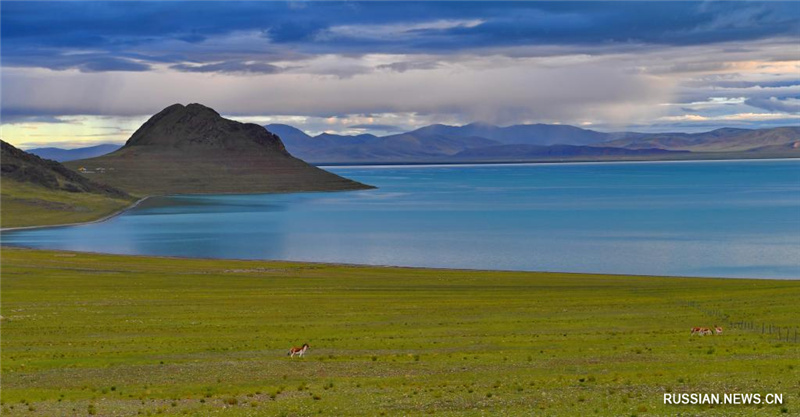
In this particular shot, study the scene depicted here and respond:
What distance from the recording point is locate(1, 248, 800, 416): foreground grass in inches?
1079

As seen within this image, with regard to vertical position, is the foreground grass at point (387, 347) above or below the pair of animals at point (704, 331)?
below

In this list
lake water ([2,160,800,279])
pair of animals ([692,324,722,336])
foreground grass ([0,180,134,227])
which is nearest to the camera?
pair of animals ([692,324,722,336])

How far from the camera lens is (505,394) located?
27.6 m

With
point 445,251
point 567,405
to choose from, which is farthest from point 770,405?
point 445,251

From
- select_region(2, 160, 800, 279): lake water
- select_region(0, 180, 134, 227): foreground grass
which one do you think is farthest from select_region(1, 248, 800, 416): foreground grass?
select_region(0, 180, 134, 227): foreground grass

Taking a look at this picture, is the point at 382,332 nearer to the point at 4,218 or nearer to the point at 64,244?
the point at 64,244

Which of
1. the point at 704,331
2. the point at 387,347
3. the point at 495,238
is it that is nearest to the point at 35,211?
the point at 495,238

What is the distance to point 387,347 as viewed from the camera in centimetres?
4003

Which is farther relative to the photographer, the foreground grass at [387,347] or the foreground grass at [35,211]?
the foreground grass at [35,211]

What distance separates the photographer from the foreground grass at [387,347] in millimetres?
27406

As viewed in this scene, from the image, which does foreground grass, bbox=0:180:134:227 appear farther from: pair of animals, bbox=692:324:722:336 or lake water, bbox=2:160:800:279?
pair of animals, bbox=692:324:722:336

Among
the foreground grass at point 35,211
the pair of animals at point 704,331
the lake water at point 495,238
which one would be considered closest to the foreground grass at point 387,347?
the pair of animals at point 704,331

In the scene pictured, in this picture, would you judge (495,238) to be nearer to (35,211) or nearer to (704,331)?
(704,331)

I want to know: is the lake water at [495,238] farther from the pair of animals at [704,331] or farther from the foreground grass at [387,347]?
the pair of animals at [704,331]
